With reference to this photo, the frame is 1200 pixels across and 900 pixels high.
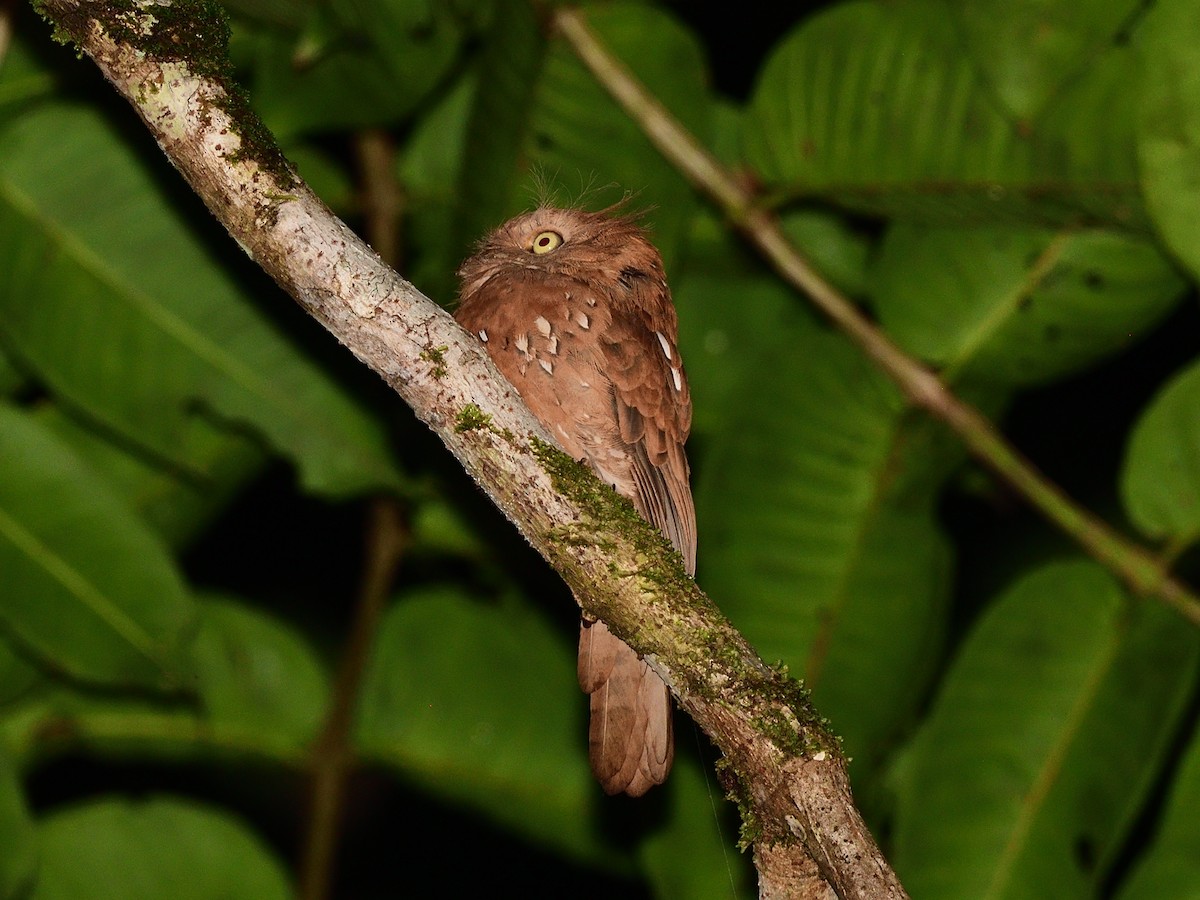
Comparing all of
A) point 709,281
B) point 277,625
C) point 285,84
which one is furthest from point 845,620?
point 285,84

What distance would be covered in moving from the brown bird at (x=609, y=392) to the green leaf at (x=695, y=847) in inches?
33.2

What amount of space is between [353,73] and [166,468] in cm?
141

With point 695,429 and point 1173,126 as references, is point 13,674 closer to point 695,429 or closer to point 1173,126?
point 695,429

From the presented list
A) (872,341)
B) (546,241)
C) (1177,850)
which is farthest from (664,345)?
(1177,850)

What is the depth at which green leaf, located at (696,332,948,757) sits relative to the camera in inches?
152

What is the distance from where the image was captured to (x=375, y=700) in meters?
4.43

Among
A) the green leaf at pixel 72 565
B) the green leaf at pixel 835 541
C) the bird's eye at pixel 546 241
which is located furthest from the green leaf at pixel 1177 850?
the green leaf at pixel 72 565

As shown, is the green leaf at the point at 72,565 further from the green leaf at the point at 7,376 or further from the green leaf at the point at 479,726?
the green leaf at the point at 479,726

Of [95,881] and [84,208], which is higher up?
[84,208]

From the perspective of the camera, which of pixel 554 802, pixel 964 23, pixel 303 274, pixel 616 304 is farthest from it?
pixel 554 802

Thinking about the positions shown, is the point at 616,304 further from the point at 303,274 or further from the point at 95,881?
the point at 95,881

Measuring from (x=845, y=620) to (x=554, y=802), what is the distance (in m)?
1.21

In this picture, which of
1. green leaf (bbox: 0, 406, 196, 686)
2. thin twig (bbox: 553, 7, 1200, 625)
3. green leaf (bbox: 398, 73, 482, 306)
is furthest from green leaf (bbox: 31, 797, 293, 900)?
thin twig (bbox: 553, 7, 1200, 625)

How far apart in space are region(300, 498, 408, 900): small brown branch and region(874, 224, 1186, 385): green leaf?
5.96 feet
